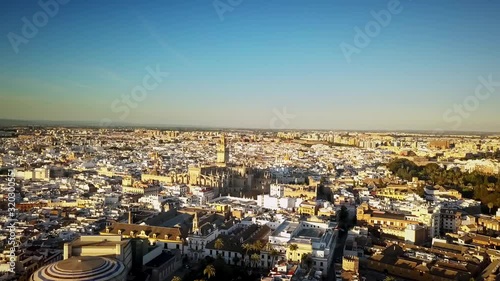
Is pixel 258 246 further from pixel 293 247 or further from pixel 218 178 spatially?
pixel 218 178

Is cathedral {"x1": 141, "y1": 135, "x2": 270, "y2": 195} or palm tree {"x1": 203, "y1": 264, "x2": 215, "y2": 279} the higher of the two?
cathedral {"x1": 141, "y1": 135, "x2": 270, "y2": 195}

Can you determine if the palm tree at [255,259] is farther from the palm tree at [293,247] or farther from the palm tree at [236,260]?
the palm tree at [293,247]

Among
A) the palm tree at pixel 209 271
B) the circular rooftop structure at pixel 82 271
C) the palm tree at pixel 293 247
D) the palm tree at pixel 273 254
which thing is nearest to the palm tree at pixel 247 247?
the palm tree at pixel 273 254

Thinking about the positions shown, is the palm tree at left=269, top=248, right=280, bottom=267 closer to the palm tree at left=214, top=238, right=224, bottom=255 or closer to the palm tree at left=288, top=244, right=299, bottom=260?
the palm tree at left=288, top=244, right=299, bottom=260

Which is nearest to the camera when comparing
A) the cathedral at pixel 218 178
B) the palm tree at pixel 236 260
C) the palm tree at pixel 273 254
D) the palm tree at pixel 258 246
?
the palm tree at pixel 273 254

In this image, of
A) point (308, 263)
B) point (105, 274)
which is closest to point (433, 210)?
point (308, 263)

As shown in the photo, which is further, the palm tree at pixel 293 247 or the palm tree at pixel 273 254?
the palm tree at pixel 273 254

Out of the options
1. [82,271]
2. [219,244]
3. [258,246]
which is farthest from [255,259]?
[82,271]

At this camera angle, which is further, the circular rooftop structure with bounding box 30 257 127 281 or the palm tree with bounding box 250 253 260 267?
the palm tree with bounding box 250 253 260 267

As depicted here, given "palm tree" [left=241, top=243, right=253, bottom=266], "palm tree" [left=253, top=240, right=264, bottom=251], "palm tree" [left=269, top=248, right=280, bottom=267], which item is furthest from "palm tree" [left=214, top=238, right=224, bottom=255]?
"palm tree" [left=269, top=248, right=280, bottom=267]
